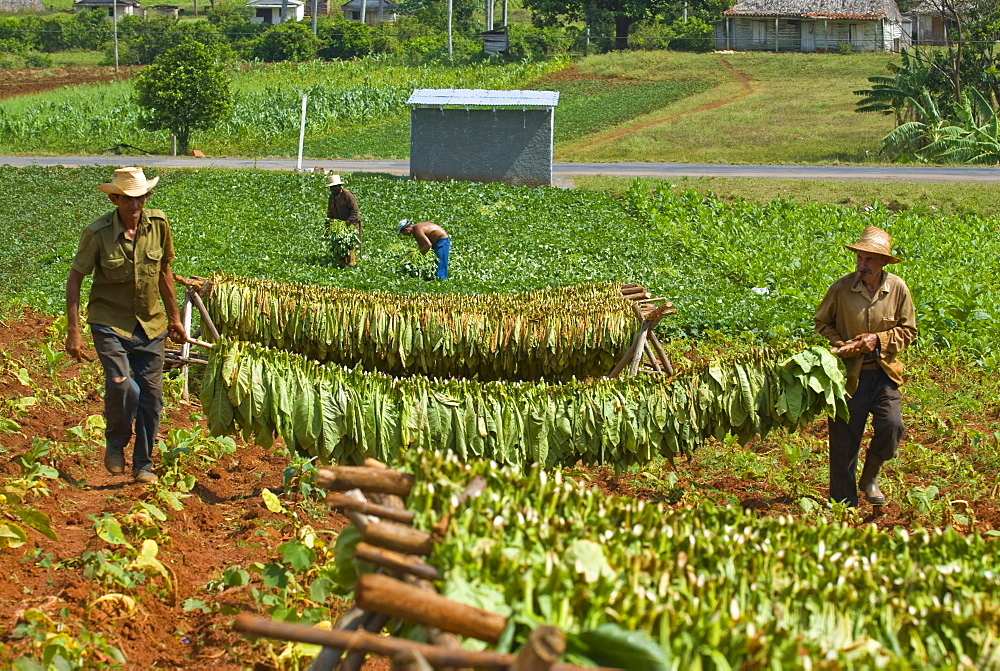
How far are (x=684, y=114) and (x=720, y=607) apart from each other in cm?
3605

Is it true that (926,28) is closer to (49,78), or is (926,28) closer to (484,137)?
(484,137)

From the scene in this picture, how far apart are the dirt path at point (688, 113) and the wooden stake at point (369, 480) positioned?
29.4 metres

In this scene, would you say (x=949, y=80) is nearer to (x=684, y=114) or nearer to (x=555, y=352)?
(x=684, y=114)

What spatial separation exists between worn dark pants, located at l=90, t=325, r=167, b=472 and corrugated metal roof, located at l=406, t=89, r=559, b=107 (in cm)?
1636

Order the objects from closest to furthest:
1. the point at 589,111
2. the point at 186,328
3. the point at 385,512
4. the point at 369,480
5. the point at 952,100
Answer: the point at 385,512 → the point at 369,480 → the point at 186,328 → the point at 952,100 → the point at 589,111

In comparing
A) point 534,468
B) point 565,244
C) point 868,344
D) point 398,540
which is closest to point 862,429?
point 868,344

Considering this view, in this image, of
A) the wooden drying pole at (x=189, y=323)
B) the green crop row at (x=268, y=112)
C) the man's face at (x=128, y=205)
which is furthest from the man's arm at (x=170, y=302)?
the green crop row at (x=268, y=112)

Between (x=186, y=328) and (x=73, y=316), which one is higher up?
(x=73, y=316)

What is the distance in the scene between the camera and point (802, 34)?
49.1 m

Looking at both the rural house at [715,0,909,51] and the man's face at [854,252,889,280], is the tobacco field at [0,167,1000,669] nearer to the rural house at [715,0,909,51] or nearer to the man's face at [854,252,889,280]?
the man's face at [854,252,889,280]

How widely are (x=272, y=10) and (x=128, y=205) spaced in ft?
249

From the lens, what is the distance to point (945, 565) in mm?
3855

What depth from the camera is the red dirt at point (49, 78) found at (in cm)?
4609

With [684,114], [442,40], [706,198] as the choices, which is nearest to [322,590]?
[706,198]
